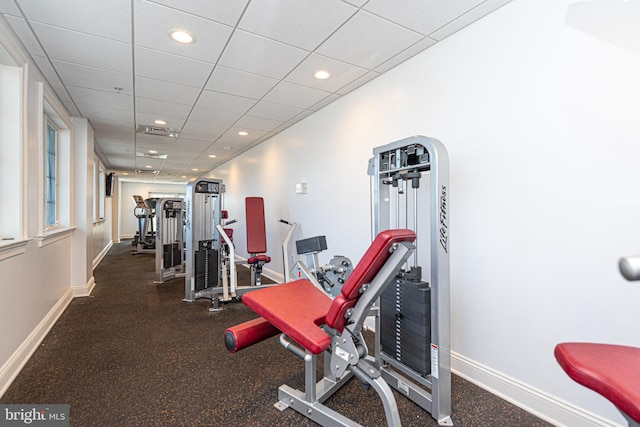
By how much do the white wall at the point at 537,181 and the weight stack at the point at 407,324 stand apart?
53 centimetres

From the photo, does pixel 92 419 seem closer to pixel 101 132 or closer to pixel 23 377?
pixel 23 377

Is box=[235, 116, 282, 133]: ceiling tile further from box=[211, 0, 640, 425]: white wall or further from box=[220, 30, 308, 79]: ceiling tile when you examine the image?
box=[211, 0, 640, 425]: white wall

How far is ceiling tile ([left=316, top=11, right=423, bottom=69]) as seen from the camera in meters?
2.07

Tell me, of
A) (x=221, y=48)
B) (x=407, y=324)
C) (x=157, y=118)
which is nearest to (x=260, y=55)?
(x=221, y=48)

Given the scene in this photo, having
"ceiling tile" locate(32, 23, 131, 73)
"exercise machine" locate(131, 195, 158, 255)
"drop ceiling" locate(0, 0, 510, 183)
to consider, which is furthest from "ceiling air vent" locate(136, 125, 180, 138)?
"exercise machine" locate(131, 195, 158, 255)

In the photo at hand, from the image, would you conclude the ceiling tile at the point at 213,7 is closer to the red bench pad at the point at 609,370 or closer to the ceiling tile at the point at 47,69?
the ceiling tile at the point at 47,69

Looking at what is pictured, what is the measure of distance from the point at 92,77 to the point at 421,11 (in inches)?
116

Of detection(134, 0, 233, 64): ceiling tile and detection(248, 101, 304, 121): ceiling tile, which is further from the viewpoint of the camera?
detection(248, 101, 304, 121): ceiling tile

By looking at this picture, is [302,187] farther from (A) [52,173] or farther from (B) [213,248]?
(A) [52,173]

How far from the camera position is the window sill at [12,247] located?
6.36 feet

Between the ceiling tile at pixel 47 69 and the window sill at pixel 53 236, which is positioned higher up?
the ceiling tile at pixel 47 69

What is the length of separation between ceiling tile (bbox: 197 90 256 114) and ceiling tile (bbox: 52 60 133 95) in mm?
708

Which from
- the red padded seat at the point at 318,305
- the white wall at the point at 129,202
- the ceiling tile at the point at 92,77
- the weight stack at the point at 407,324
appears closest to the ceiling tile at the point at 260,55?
the ceiling tile at the point at 92,77

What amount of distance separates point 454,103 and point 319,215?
2.06 metres
